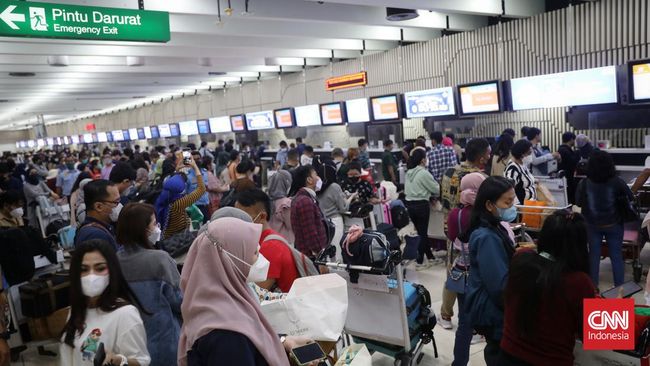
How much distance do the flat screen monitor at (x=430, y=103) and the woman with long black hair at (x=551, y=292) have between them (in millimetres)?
8664

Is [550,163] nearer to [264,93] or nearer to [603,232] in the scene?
[603,232]

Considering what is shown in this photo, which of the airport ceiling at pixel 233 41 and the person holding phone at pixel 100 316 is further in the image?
the airport ceiling at pixel 233 41

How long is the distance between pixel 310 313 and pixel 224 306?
691 millimetres

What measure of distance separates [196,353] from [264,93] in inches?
685

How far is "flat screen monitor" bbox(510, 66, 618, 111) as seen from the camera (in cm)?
779

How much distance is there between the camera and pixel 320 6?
9.01m

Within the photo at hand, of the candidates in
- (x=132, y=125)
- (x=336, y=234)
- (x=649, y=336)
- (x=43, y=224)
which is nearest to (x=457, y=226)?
(x=649, y=336)

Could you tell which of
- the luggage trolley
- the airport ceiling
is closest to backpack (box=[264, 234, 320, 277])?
the luggage trolley

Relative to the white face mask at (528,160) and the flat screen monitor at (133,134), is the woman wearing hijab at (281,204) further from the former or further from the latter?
the flat screen monitor at (133,134)

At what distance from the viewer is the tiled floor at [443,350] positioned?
8.50ft

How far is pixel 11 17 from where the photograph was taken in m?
5.83

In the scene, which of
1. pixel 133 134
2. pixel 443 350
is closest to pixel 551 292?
pixel 443 350

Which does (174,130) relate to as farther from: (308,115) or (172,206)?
(172,206)

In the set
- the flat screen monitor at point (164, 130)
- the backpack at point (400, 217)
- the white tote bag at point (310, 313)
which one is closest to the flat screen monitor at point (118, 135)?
the flat screen monitor at point (164, 130)
